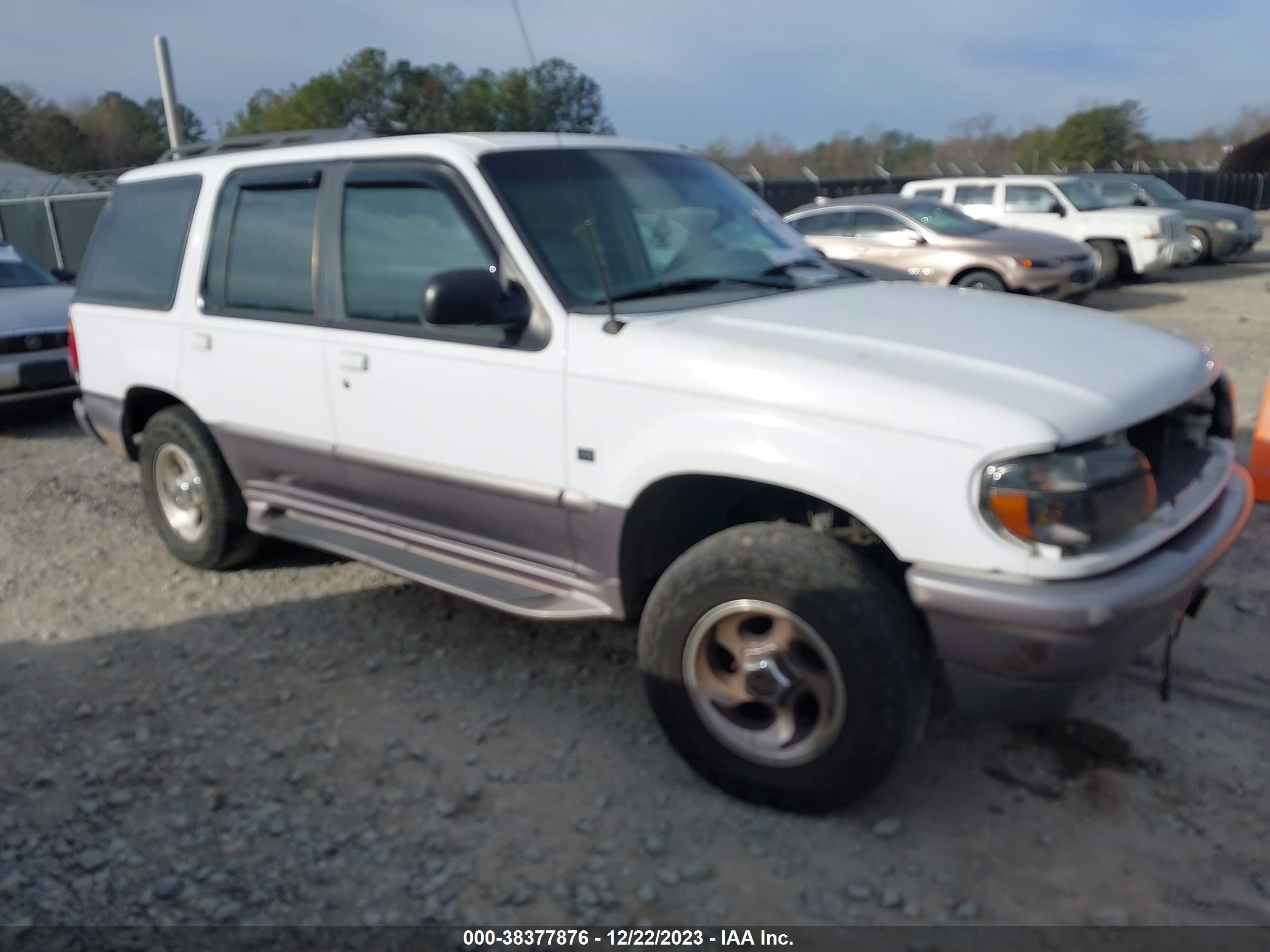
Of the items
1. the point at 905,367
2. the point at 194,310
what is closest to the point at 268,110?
the point at 194,310

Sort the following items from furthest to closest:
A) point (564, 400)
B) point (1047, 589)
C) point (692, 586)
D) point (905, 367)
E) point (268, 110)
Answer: point (268, 110) < point (564, 400) < point (692, 586) < point (905, 367) < point (1047, 589)

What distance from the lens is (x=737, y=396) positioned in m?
2.98

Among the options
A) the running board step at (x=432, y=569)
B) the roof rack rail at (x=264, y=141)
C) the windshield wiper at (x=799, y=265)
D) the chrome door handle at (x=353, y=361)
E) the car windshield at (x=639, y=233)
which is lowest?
the running board step at (x=432, y=569)

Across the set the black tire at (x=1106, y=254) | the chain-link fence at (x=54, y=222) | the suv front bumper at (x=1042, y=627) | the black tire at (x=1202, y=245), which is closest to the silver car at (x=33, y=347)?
the suv front bumper at (x=1042, y=627)

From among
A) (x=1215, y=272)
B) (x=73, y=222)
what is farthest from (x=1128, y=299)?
(x=73, y=222)

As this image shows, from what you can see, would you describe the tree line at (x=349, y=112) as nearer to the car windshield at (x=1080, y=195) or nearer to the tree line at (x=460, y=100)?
the tree line at (x=460, y=100)

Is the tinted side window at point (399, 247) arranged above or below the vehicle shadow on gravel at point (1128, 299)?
above

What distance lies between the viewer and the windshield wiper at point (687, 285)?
3.56m

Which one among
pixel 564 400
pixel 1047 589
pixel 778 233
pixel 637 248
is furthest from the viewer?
pixel 778 233

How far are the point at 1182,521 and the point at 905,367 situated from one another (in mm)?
879

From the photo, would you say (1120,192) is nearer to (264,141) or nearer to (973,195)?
(973,195)

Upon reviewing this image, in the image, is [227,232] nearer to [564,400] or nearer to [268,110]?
[564,400]

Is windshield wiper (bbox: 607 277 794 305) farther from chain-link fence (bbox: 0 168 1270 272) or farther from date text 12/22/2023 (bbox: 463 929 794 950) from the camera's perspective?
chain-link fence (bbox: 0 168 1270 272)

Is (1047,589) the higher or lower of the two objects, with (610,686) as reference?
higher
